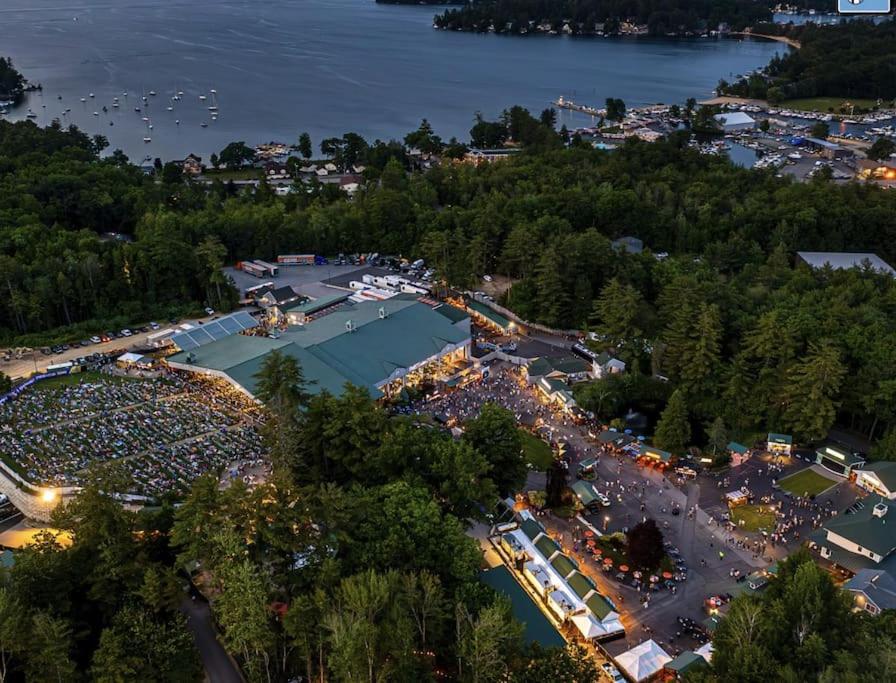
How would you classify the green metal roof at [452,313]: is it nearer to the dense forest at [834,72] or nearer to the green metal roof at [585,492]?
the green metal roof at [585,492]

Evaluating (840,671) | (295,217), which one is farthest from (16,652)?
(295,217)

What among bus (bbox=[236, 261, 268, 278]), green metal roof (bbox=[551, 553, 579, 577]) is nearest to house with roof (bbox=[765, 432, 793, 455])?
green metal roof (bbox=[551, 553, 579, 577])

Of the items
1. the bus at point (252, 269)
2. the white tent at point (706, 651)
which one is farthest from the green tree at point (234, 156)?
the white tent at point (706, 651)

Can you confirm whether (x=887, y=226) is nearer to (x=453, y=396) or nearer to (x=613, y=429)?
(x=613, y=429)

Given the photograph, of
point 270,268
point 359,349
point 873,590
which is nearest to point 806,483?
point 873,590

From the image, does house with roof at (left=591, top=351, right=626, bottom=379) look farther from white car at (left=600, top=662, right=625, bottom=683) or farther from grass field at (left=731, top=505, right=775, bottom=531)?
white car at (left=600, top=662, right=625, bottom=683)

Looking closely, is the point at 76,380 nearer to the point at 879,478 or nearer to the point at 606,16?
the point at 879,478
